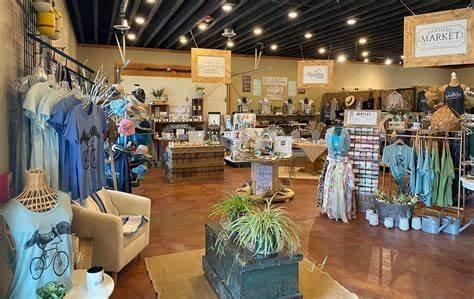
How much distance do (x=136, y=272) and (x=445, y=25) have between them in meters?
4.38

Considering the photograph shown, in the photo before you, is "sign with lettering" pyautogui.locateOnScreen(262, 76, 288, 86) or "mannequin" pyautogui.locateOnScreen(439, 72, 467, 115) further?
"sign with lettering" pyautogui.locateOnScreen(262, 76, 288, 86)

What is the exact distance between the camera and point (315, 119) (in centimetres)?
1223

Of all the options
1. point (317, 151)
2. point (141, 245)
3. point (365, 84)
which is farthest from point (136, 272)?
point (365, 84)

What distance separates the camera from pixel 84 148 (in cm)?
249

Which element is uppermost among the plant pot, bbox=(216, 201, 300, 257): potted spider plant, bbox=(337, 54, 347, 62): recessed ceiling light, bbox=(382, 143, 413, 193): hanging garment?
bbox=(337, 54, 347, 62): recessed ceiling light

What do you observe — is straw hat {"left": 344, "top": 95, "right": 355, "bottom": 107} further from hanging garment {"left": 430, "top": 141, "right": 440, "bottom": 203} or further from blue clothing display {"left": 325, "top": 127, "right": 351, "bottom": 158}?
blue clothing display {"left": 325, "top": 127, "right": 351, "bottom": 158}

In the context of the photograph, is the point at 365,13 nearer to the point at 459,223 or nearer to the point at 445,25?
the point at 445,25

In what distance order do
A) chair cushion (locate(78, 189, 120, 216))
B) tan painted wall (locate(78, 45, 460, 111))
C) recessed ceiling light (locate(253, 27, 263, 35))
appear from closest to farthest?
chair cushion (locate(78, 189, 120, 216))
recessed ceiling light (locate(253, 27, 263, 35))
tan painted wall (locate(78, 45, 460, 111))

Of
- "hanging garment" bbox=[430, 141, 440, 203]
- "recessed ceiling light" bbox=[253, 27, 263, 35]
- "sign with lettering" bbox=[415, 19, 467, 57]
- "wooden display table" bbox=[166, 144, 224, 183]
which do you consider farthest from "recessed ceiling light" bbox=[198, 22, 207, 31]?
"hanging garment" bbox=[430, 141, 440, 203]

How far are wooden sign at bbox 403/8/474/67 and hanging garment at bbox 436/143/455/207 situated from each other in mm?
1316

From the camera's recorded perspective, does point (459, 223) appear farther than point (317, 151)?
No

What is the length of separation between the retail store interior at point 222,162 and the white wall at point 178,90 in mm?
38

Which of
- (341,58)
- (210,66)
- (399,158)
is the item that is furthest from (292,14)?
(341,58)

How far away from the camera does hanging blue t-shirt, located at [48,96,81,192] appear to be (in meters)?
2.32
